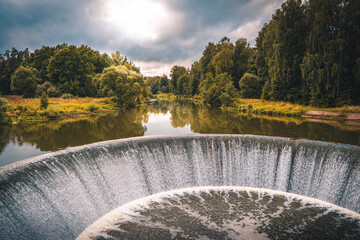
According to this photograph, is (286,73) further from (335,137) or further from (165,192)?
(165,192)

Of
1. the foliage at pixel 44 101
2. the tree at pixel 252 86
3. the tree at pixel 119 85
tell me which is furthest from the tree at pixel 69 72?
the tree at pixel 252 86

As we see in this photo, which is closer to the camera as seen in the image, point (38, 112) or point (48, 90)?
point (38, 112)

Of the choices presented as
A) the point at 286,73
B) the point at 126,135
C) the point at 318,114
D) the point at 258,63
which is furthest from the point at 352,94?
the point at 126,135

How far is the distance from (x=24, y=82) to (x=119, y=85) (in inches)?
689

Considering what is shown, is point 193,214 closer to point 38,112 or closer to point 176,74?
point 38,112

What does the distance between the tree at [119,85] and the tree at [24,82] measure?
13.5 m

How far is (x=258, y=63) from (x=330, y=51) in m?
18.2

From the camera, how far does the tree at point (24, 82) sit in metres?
36.8

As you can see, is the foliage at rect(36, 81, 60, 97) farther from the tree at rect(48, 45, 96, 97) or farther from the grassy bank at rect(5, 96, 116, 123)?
the grassy bank at rect(5, 96, 116, 123)

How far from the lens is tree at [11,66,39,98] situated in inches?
1448

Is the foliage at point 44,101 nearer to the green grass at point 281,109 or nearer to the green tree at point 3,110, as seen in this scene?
the green tree at point 3,110

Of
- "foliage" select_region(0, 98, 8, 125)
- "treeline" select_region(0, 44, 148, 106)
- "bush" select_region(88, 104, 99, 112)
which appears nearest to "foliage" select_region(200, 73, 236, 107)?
"treeline" select_region(0, 44, 148, 106)

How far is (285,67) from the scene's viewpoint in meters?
27.1

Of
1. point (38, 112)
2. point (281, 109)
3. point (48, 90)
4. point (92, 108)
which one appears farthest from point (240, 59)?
point (38, 112)
